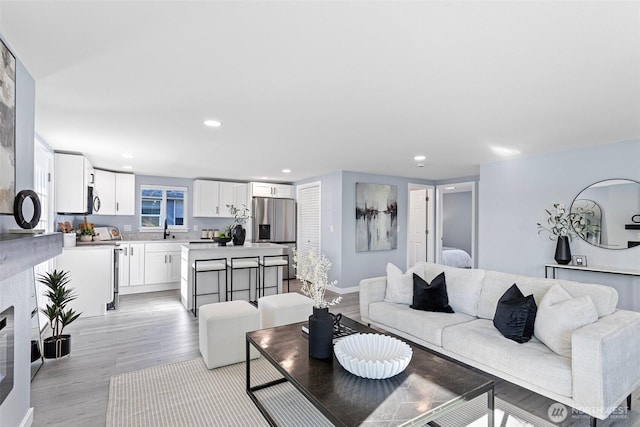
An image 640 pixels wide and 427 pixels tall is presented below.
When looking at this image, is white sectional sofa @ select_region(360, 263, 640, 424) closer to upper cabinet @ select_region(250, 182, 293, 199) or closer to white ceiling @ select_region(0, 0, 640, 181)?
white ceiling @ select_region(0, 0, 640, 181)

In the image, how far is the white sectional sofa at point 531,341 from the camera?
1873 millimetres

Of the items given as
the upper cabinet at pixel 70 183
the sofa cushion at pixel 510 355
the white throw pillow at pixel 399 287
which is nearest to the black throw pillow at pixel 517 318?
the sofa cushion at pixel 510 355

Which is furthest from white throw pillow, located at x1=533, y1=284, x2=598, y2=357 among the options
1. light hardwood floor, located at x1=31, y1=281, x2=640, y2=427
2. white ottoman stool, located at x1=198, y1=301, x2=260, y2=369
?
white ottoman stool, located at x1=198, y1=301, x2=260, y2=369

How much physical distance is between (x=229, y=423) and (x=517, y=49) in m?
2.92

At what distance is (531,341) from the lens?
2383 mm

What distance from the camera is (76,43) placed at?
1.72 m

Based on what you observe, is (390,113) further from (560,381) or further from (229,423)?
(229,423)

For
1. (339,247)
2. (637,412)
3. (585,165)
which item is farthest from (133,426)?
(585,165)

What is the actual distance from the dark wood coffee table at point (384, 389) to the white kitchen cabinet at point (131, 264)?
15.4 feet

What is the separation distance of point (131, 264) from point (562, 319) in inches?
245

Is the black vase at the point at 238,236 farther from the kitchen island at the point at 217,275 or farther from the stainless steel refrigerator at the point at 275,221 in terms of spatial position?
the stainless steel refrigerator at the point at 275,221

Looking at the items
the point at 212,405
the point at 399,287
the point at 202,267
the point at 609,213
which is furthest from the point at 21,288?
the point at 609,213

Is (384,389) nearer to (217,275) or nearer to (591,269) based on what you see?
(591,269)

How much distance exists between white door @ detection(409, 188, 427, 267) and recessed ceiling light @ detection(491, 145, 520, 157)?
2.98 metres
